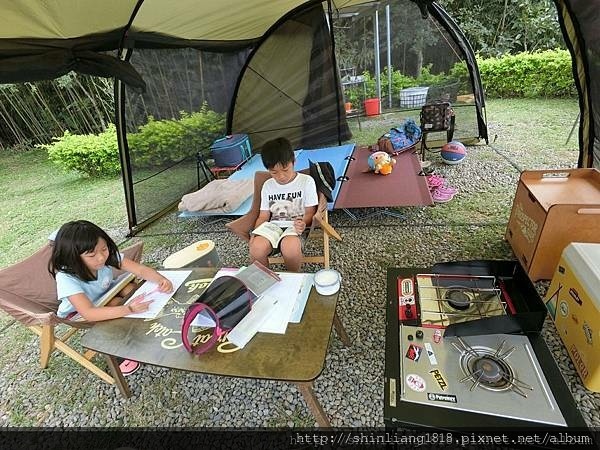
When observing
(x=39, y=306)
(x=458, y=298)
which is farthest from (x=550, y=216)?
(x=39, y=306)

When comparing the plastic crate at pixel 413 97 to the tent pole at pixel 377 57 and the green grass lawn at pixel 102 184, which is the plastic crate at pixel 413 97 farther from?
the green grass lawn at pixel 102 184

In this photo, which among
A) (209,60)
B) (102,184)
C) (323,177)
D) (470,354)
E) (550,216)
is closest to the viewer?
(470,354)

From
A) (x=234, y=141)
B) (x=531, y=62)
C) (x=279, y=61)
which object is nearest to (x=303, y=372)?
(x=234, y=141)

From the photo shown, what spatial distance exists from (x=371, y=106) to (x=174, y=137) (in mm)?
A: 2992

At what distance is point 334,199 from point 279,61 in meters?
2.84

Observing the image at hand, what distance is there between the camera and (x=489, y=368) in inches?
48.5

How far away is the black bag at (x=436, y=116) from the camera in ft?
14.8

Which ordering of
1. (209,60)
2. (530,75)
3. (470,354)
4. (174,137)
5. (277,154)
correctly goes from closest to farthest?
(470,354) → (277,154) → (174,137) → (209,60) → (530,75)

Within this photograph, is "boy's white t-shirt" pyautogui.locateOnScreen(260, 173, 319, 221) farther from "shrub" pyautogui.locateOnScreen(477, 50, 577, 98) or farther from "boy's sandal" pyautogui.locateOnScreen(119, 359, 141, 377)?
"shrub" pyautogui.locateOnScreen(477, 50, 577, 98)

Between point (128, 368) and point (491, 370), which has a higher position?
point (491, 370)

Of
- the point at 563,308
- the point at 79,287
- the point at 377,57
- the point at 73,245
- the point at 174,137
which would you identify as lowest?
the point at 563,308

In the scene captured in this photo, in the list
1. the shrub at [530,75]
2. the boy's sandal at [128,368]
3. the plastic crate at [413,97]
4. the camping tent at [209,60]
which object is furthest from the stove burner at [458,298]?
the shrub at [530,75]

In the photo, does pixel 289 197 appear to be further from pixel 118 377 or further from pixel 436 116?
pixel 436 116

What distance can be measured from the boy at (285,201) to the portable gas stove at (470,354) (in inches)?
32.9
